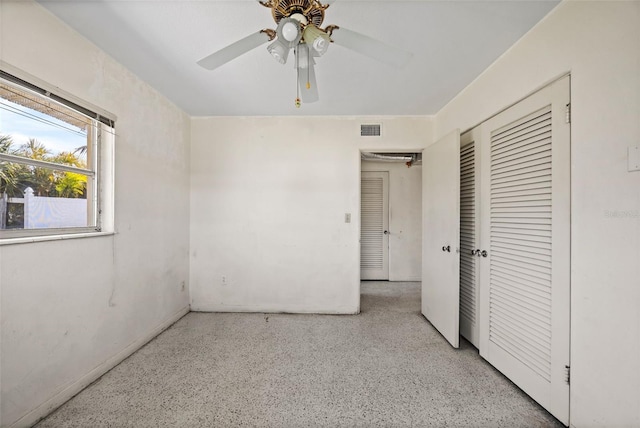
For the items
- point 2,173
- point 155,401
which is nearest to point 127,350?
point 155,401

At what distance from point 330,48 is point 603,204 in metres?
1.80

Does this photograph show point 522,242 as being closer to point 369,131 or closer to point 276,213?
point 369,131

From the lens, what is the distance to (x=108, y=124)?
6.29 ft

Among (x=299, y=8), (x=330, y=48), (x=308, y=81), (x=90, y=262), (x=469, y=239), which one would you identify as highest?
(x=330, y=48)

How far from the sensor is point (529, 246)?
164 cm

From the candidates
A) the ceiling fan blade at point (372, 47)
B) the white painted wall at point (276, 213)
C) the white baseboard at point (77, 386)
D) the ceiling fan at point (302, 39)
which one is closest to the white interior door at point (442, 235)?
the white painted wall at point (276, 213)

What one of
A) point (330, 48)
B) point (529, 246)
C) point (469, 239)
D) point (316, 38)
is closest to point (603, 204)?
point (529, 246)

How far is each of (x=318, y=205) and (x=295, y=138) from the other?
0.86m

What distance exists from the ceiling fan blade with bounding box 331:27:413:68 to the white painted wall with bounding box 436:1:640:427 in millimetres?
911

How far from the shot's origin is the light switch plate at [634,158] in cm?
107

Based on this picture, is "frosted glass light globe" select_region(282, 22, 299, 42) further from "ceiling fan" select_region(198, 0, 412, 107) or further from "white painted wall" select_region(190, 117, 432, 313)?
"white painted wall" select_region(190, 117, 432, 313)

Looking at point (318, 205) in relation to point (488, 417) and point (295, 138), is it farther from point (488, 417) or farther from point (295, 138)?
point (488, 417)

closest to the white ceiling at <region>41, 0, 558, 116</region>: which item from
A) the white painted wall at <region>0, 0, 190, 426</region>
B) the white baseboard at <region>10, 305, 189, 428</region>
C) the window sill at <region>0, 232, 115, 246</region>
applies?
the white painted wall at <region>0, 0, 190, 426</region>

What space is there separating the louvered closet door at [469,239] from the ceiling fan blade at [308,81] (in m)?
1.54
